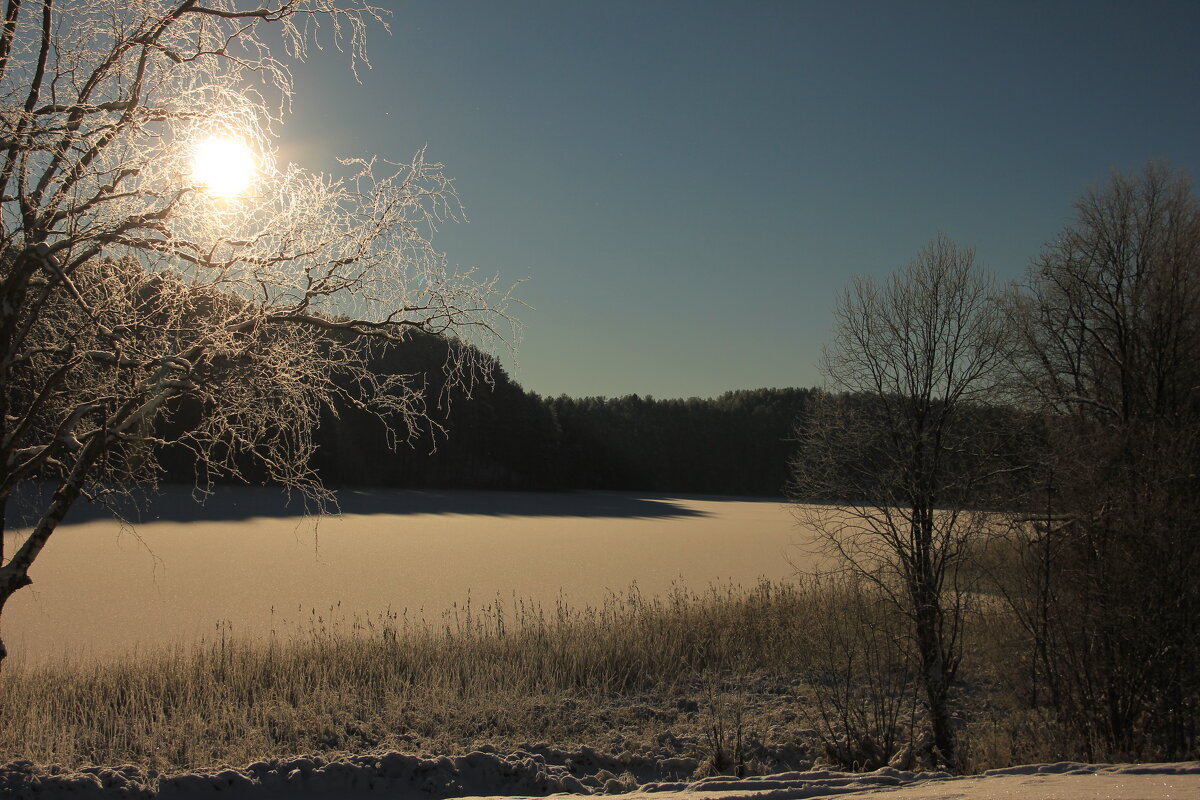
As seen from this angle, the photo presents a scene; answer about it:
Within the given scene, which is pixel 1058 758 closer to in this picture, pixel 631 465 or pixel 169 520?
pixel 169 520

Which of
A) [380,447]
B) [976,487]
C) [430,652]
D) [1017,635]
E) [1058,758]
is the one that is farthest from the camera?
[380,447]

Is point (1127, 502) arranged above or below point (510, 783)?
above

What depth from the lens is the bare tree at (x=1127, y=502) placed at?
7578 millimetres

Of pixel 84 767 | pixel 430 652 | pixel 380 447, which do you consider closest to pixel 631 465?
pixel 380 447

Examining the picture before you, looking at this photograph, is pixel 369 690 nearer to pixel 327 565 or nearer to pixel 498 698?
pixel 498 698

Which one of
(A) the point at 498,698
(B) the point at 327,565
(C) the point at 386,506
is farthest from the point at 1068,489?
(C) the point at 386,506

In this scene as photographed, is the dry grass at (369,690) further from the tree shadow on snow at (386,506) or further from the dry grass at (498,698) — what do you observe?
the tree shadow on snow at (386,506)

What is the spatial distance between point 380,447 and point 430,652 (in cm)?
4114

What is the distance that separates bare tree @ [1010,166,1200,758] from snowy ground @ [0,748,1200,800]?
13.0ft

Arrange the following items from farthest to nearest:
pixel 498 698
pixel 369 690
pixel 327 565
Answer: pixel 327 565 < pixel 369 690 < pixel 498 698

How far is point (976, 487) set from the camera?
9172 mm

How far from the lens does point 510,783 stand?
4762mm

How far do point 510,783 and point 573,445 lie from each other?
53549 mm

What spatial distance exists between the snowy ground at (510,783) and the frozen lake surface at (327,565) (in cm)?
123
